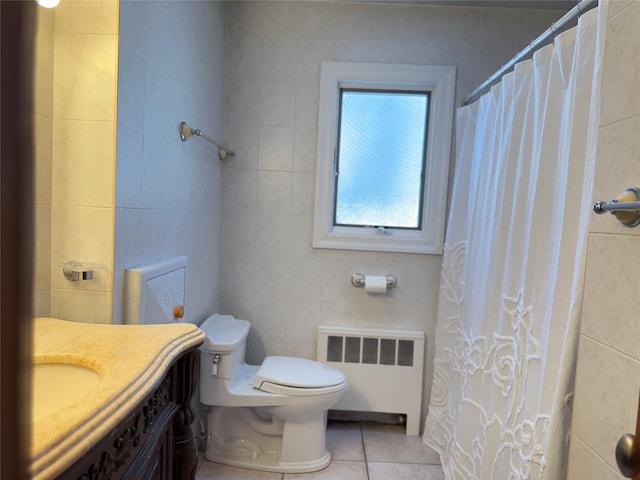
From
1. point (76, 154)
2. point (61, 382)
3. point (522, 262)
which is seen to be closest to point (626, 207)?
point (522, 262)

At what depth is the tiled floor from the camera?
190 centimetres

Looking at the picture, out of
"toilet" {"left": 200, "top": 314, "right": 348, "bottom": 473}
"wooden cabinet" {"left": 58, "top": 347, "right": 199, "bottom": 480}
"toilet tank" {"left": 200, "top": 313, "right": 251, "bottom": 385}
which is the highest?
"wooden cabinet" {"left": 58, "top": 347, "right": 199, "bottom": 480}

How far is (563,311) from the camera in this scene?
45.3 inches

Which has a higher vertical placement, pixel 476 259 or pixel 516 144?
pixel 516 144

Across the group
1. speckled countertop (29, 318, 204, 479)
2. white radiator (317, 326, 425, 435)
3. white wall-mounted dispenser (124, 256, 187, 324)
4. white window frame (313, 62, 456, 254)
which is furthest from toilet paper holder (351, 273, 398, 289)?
speckled countertop (29, 318, 204, 479)

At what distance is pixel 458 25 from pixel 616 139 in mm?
1651

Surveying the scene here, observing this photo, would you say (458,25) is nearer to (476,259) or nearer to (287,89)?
(287,89)

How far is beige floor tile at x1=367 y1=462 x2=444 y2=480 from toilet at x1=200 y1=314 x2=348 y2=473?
240 millimetres

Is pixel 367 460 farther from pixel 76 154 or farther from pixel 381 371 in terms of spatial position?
pixel 76 154

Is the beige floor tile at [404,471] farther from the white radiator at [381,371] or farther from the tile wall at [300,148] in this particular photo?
the tile wall at [300,148]

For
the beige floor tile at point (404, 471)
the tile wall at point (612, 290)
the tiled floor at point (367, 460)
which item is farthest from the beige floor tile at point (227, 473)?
the tile wall at point (612, 290)

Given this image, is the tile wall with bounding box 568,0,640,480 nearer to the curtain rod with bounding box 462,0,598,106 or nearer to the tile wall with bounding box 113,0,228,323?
the curtain rod with bounding box 462,0,598,106

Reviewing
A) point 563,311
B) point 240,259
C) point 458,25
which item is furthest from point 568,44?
point 240,259

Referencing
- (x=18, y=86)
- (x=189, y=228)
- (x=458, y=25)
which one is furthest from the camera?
(x=458, y=25)
